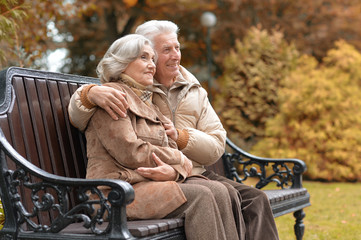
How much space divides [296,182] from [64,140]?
2.22 m

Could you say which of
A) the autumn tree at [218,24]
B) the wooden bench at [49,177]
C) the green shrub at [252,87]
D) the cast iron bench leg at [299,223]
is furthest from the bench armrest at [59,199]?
the autumn tree at [218,24]

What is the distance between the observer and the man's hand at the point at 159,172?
288 cm

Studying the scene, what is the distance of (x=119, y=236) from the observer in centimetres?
234

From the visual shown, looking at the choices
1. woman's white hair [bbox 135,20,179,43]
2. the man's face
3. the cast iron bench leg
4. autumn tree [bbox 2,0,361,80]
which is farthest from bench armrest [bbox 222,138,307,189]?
autumn tree [bbox 2,0,361,80]

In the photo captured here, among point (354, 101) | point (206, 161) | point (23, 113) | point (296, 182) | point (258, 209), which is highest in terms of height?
point (23, 113)

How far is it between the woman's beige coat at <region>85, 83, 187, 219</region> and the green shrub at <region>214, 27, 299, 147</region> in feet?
30.7

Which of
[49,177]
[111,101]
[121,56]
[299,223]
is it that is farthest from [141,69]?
[299,223]

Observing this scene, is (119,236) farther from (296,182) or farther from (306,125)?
(306,125)

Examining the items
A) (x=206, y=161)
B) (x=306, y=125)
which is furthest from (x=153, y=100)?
(x=306, y=125)

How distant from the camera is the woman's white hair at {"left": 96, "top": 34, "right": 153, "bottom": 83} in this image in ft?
10.2

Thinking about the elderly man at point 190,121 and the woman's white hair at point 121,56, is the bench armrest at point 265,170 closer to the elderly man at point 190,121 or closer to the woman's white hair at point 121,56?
the elderly man at point 190,121

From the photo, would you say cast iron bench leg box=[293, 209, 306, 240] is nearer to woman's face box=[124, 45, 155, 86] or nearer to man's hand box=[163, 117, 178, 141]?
man's hand box=[163, 117, 178, 141]

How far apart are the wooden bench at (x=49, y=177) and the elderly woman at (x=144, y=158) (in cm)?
11

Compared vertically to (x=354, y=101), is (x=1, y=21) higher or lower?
higher
